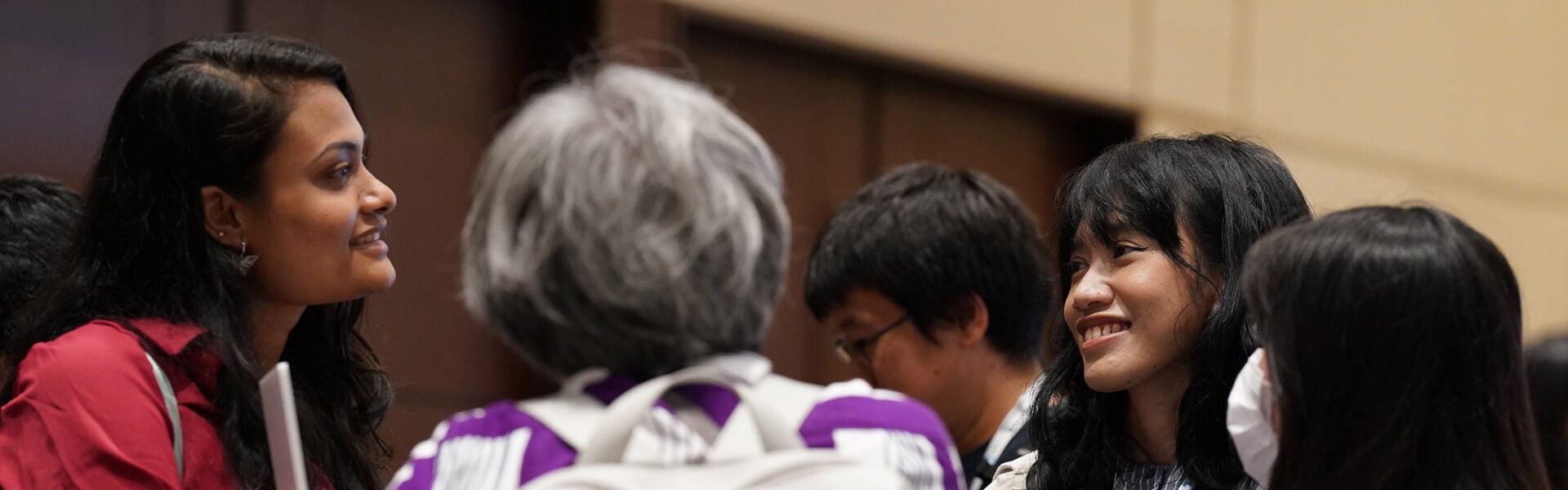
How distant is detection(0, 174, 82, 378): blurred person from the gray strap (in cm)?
46

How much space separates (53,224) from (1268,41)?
5172 millimetres

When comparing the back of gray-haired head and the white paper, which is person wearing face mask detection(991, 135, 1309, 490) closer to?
the back of gray-haired head

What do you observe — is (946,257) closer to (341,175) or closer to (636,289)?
(341,175)

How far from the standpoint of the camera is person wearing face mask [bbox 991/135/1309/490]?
232cm

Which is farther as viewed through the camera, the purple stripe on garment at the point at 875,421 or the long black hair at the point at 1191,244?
the long black hair at the point at 1191,244

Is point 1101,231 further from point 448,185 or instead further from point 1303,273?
point 448,185

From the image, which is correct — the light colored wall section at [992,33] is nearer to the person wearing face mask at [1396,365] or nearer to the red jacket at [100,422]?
the red jacket at [100,422]

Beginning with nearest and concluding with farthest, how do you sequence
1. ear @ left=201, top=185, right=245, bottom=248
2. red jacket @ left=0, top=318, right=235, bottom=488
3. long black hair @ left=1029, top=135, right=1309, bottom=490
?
red jacket @ left=0, top=318, right=235, bottom=488 < long black hair @ left=1029, top=135, right=1309, bottom=490 < ear @ left=201, top=185, right=245, bottom=248

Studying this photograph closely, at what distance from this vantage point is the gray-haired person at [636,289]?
4.84 ft

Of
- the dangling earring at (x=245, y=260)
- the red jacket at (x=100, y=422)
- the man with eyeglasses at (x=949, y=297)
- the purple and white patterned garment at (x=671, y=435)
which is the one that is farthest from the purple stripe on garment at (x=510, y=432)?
the man with eyeglasses at (x=949, y=297)

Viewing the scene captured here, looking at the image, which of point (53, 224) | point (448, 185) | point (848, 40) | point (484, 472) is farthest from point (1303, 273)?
point (848, 40)

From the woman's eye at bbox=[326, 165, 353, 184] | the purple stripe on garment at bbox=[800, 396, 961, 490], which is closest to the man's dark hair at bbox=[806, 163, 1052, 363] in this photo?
the woman's eye at bbox=[326, 165, 353, 184]

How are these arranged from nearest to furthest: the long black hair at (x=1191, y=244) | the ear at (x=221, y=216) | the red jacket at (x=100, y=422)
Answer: the red jacket at (x=100, y=422)
the long black hair at (x=1191, y=244)
the ear at (x=221, y=216)

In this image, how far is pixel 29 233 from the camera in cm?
267
